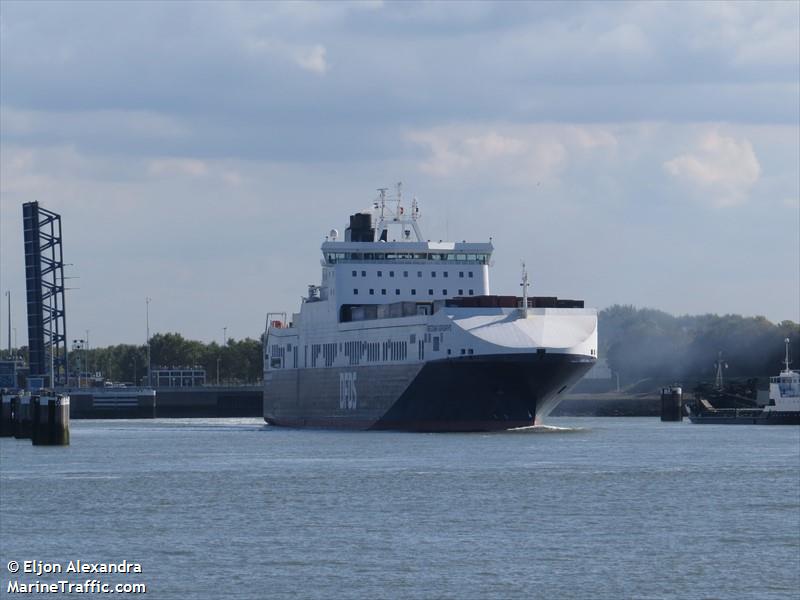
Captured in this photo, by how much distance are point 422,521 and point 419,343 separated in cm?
3971

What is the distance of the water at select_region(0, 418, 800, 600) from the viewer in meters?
34.8

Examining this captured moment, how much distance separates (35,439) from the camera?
8056 centimetres

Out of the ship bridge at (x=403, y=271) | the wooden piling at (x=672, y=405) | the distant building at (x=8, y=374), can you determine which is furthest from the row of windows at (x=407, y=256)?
the distant building at (x=8, y=374)

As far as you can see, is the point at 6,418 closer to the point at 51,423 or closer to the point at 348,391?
the point at 51,423

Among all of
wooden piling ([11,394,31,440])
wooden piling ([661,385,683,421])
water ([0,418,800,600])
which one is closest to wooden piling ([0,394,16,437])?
wooden piling ([11,394,31,440])

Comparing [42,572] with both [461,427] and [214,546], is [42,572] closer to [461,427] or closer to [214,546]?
[214,546]

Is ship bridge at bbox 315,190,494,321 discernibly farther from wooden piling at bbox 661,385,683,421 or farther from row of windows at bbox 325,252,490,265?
wooden piling at bbox 661,385,683,421

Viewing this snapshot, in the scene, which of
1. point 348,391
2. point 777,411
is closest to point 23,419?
point 348,391

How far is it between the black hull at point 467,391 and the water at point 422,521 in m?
7.67

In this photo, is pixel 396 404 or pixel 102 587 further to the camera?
pixel 396 404

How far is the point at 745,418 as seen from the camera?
381 feet

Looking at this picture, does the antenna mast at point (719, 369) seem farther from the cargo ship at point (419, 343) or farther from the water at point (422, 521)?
the water at point (422, 521)

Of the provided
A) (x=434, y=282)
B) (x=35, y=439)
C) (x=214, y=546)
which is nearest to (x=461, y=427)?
(x=434, y=282)

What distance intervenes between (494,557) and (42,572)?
9.25 metres
